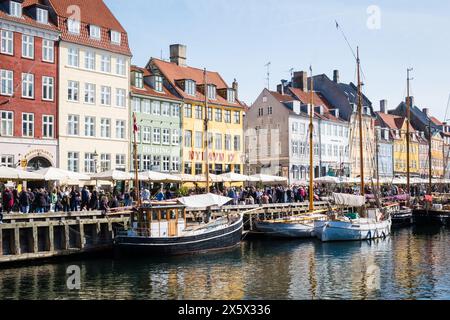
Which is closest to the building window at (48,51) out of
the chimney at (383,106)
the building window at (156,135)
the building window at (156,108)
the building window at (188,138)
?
the building window at (156,108)

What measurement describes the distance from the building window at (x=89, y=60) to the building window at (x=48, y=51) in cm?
313

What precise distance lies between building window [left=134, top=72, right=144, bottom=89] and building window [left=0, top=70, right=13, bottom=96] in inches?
503

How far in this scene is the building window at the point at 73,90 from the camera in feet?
158

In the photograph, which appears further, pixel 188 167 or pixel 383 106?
pixel 383 106

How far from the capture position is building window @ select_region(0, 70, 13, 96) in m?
43.8

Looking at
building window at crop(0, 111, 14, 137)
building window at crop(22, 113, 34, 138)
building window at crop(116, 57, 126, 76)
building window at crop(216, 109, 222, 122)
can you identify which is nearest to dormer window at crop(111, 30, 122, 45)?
building window at crop(116, 57, 126, 76)

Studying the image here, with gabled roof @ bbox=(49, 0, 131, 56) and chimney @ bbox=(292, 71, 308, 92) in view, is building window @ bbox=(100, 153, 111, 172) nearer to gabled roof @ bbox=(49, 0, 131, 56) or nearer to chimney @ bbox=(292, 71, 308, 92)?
gabled roof @ bbox=(49, 0, 131, 56)

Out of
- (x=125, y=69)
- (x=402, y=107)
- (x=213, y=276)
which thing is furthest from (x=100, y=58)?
(x=402, y=107)

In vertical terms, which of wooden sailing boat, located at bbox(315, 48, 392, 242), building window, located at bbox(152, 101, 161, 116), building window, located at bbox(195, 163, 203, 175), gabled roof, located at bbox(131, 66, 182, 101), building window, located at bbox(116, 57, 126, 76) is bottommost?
wooden sailing boat, located at bbox(315, 48, 392, 242)

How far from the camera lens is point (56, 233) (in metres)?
31.5

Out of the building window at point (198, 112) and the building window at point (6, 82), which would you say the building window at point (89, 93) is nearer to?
the building window at point (6, 82)

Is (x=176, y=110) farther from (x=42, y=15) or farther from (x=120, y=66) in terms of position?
(x=42, y=15)

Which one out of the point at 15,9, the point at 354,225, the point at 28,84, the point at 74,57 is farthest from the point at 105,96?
the point at 354,225

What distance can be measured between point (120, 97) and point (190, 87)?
9.64 meters
